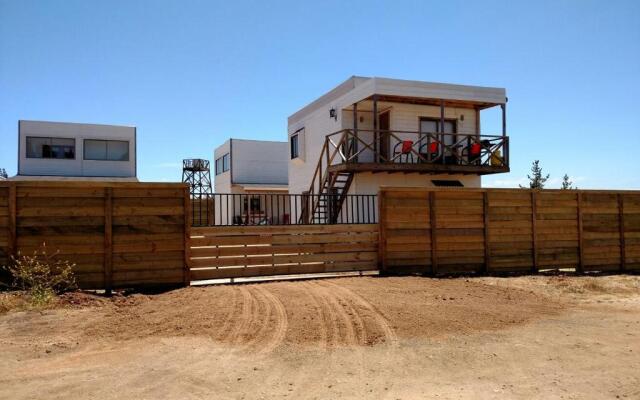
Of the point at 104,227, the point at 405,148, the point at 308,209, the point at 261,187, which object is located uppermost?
the point at 405,148

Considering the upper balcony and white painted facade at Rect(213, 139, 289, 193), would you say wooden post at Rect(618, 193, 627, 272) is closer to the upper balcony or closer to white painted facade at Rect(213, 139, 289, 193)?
the upper balcony

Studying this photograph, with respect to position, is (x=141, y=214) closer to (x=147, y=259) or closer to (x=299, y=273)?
(x=147, y=259)

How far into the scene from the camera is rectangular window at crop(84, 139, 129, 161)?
30.4 metres

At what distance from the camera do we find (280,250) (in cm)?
1040

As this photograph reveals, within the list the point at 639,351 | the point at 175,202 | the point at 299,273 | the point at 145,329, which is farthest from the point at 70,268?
the point at 639,351

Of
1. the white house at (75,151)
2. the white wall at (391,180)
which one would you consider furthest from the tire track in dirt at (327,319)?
the white house at (75,151)

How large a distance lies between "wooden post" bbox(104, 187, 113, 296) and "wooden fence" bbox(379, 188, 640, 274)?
5501mm

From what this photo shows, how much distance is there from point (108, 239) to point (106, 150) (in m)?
24.3

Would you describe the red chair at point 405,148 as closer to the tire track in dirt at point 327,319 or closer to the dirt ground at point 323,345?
the dirt ground at point 323,345

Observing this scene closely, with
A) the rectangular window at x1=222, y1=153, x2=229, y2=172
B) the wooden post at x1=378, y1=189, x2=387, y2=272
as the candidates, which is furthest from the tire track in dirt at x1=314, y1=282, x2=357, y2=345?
the rectangular window at x1=222, y1=153, x2=229, y2=172

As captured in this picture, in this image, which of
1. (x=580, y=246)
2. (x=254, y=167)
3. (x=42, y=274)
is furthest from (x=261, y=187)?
(x=42, y=274)

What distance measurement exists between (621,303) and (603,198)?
444cm

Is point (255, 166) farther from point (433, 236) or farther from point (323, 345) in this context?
point (323, 345)

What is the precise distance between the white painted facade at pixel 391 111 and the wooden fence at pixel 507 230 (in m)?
5.58
